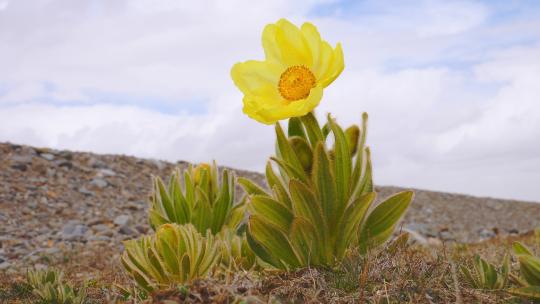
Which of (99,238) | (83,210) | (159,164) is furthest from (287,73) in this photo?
(159,164)

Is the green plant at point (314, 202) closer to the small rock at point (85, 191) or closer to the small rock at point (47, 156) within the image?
the small rock at point (85, 191)

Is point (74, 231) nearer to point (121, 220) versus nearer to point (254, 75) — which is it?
point (121, 220)

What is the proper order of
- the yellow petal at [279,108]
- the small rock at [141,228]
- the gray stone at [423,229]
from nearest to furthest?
the yellow petal at [279,108] → the small rock at [141,228] → the gray stone at [423,229]

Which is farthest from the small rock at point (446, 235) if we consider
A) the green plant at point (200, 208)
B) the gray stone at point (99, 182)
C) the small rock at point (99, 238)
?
the green plant at point (200, 208)

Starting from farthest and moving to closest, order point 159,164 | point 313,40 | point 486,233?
point 159,164 < point 486,233 < point 313,40

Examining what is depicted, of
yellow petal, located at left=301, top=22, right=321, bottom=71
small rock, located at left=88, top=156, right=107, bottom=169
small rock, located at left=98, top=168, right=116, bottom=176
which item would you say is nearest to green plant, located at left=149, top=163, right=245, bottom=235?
yellow petal, located at left=301, top=22, right=321, bottom=71
